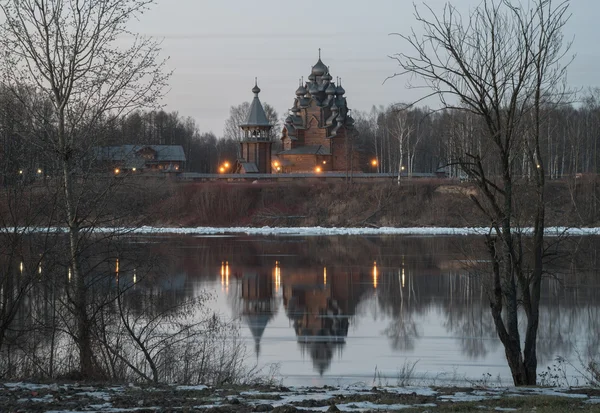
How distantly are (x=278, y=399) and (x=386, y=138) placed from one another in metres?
87.2

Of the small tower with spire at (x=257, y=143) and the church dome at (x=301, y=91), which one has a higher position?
the church dome at (x=301, y=91)

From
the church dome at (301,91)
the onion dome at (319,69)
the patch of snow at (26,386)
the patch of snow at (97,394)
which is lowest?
the patch of snow at (26,386)

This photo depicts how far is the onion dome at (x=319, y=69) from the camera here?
8444cm

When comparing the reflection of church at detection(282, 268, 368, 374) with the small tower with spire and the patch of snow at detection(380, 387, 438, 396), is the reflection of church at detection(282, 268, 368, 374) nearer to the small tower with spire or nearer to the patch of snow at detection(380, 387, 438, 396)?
the patch of snow at detection(380, 387, 438, 396)

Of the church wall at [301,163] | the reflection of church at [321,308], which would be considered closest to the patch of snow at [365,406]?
the reflection of church at [321,308]

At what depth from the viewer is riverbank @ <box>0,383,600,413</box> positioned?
8523 mm

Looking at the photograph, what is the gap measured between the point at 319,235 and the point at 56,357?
37.8 meters

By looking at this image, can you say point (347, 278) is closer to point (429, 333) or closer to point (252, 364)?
point (429, 333)

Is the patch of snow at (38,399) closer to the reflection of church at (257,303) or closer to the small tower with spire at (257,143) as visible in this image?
the reflection of church at (257,303)

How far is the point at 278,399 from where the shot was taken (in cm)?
934

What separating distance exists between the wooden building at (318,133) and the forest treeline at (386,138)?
2.07 m

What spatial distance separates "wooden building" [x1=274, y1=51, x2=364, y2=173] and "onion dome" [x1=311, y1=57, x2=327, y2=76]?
0.91m

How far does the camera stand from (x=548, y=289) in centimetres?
2548

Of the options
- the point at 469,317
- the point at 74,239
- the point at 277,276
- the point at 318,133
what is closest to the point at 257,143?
the point at 318,133
